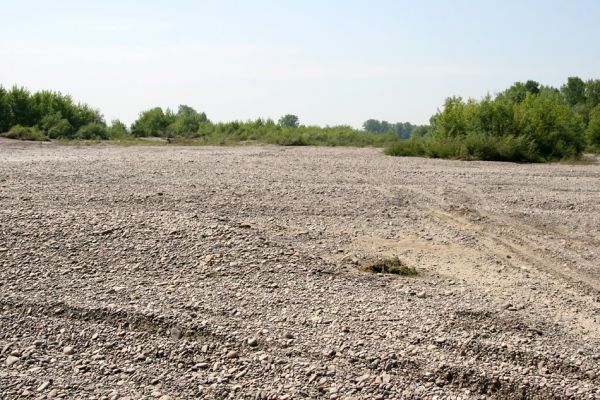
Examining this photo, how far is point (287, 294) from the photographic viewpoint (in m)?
6.38

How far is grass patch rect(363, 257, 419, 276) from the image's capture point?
23.6 ft

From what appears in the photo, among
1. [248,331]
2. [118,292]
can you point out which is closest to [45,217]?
[118,292]

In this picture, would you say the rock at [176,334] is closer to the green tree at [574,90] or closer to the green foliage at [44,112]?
the green foliage at [44,112]

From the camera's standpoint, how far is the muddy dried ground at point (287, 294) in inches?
193

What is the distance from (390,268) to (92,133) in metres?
25.5

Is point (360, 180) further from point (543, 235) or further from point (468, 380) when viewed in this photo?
point (468, 380)

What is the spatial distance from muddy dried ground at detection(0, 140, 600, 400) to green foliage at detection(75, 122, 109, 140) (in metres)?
18.5

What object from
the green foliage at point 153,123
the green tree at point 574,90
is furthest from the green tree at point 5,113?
the green tree at point 574,90

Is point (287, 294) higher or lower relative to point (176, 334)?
higher

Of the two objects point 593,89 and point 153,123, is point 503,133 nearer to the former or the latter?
point 153,123

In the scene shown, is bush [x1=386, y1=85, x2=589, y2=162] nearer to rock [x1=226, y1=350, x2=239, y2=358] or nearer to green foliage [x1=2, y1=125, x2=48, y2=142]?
green foliage [x1=2, y1=125, x2=48, y2=142]

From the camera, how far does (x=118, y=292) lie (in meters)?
6.37

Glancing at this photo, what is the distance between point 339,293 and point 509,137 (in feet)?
46.6

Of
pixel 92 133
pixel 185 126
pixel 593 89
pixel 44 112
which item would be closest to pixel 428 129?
pixel 92 133
